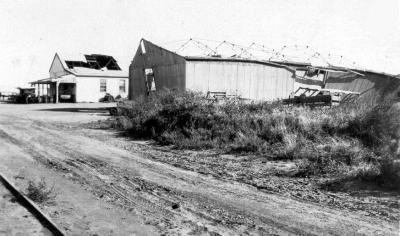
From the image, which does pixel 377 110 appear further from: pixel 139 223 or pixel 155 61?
pixel 155 61

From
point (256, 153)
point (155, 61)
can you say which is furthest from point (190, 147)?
point (155, 61)

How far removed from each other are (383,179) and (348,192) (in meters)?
0.90

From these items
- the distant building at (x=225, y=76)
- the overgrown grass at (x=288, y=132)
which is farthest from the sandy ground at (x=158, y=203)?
the distant building at (x=225, y=76)

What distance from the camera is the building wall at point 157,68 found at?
21.8 metres

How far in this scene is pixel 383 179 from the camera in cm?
817

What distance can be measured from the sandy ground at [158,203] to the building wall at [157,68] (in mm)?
9254

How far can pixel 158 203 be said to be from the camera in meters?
7.09

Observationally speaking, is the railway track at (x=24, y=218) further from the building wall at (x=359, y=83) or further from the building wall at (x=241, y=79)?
the building wall at (x=359, y=83)

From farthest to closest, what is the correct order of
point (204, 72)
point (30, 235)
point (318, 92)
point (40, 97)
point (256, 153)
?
point (40, 97) < point (318, 92) < point (204, 72) < point (256, 153) < point (30, 235)

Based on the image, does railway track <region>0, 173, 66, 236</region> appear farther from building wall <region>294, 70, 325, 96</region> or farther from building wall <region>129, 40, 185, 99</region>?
building wall <region>294, 70, 325, 96</region>

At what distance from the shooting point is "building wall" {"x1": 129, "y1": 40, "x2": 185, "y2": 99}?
71.6 feet

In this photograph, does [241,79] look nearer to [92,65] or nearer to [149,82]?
[149,82]

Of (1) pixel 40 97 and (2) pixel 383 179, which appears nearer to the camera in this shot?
(2) pixel 383 179

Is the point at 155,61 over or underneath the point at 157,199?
over
